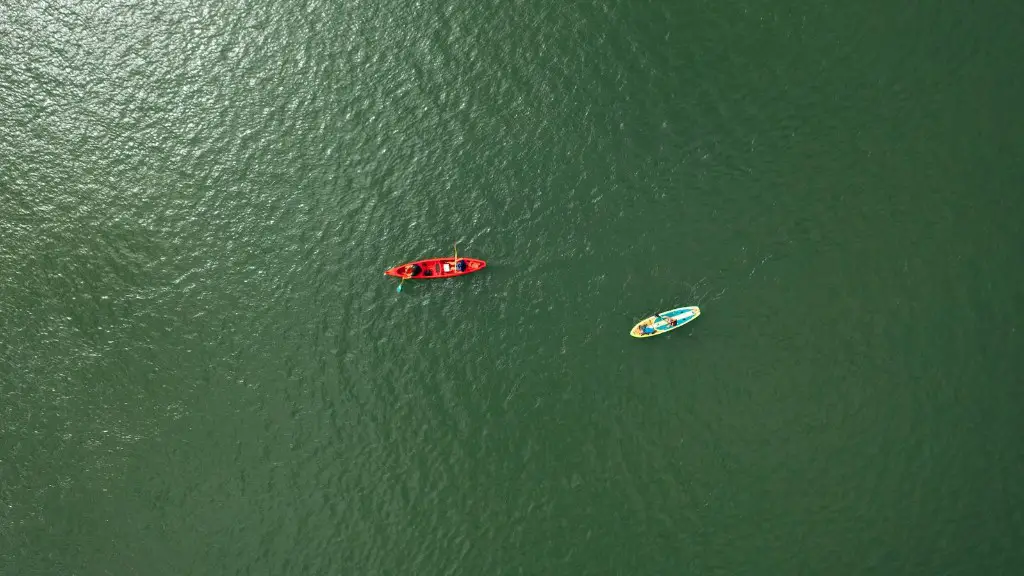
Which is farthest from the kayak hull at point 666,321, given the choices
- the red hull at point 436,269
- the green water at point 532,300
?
the red hull at point 436,269

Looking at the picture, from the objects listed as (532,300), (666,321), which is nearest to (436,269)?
(532,300)

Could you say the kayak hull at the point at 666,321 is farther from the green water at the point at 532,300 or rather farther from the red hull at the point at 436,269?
the red hull at the point at 436,269

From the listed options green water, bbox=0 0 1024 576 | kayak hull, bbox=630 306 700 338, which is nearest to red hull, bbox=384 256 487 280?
green water, bbox=0 0 1024 576

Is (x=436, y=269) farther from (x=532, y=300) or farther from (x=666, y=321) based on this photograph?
(x=666, y=321)

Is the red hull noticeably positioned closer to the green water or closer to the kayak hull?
the green water

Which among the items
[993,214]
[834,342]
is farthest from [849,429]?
[993,214]

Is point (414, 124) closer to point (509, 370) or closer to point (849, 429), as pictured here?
point (509, 370)
